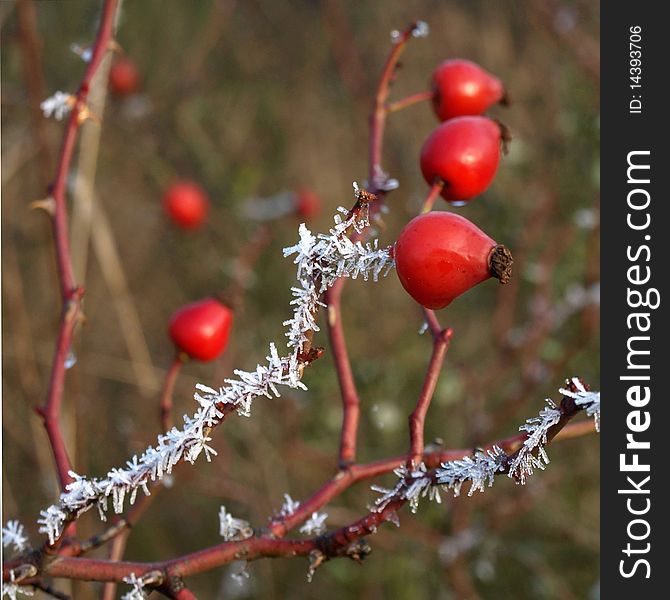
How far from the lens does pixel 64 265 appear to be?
1056 millimetres

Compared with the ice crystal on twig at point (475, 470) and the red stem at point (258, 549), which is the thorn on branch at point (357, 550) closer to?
the red stem at point (258, 549)

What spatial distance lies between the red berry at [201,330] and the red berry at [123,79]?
2118 millimetres

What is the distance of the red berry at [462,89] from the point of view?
1.20 metres

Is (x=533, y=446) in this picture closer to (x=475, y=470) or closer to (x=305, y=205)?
(x=475, y=470)

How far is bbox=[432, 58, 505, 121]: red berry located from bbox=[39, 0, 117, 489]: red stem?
1.60 ft

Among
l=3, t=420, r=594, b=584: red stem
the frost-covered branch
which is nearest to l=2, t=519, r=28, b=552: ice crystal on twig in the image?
l=3, t=420, r=594, b=584: red stem

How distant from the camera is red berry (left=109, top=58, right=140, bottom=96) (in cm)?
313

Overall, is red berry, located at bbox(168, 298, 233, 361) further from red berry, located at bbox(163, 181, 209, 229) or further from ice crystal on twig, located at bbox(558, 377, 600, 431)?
red berry, located at bbox(163, 181, 209, 229)

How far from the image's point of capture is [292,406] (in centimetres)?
241

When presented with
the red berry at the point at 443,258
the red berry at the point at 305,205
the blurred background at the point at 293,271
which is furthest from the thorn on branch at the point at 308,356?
the red berry at the point at 305,205

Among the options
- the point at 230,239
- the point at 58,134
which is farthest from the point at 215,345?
the point at 58,134

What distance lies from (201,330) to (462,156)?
49 centimetres

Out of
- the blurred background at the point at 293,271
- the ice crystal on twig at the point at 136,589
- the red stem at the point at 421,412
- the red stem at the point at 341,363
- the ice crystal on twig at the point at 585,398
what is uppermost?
the blurred background at the point at 293,271

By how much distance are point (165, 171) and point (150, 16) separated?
31.3 inches
